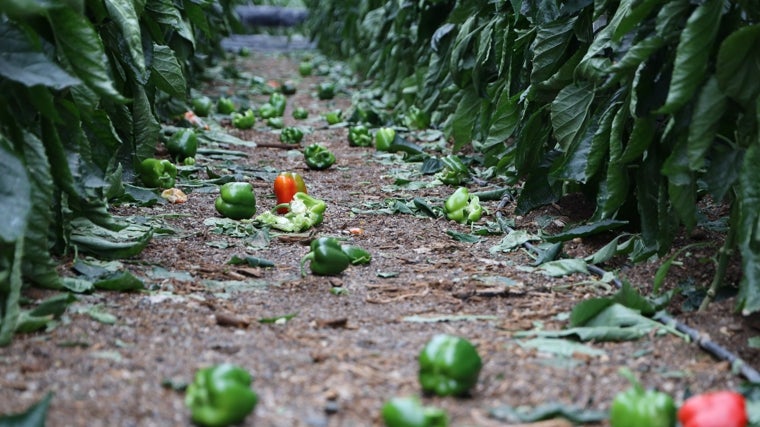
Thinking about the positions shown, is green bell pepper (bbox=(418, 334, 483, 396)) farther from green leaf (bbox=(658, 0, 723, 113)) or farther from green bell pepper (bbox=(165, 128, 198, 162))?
green bell pepper (bbox=(165, 128, 198, 162))

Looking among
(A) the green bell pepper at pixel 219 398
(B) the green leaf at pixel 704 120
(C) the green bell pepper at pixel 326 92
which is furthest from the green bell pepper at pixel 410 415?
(C) the green bell pepper at pixel 326 92

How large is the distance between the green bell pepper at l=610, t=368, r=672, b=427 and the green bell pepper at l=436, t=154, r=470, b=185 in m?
3.69

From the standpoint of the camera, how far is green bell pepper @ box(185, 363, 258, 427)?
2.34m

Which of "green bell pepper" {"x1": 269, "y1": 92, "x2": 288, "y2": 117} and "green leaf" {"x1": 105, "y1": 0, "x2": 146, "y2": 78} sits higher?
"green leaf" {"x1": 105, "y1": 0, "x2": 146, "y2": 78}

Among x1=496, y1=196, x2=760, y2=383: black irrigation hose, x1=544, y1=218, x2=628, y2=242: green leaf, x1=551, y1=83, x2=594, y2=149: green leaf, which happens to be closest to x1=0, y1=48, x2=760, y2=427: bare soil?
x1=496, y1=196, x2=760, y2=383: black irrigation hose

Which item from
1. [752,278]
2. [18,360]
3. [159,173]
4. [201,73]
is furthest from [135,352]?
[201,73]

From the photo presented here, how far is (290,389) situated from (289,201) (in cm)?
287

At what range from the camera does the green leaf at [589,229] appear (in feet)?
13.7

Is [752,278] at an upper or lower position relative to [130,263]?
upper

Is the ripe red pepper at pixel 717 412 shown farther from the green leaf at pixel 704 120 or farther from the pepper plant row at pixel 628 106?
the green leaf at pixel 704 120

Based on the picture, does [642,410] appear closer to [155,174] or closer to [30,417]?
[30,417]

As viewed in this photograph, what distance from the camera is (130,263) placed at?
13.0 ft

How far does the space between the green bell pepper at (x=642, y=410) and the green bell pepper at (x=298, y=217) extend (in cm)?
274

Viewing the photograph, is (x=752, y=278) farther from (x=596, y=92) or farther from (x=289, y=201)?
(x=289, y=201)
